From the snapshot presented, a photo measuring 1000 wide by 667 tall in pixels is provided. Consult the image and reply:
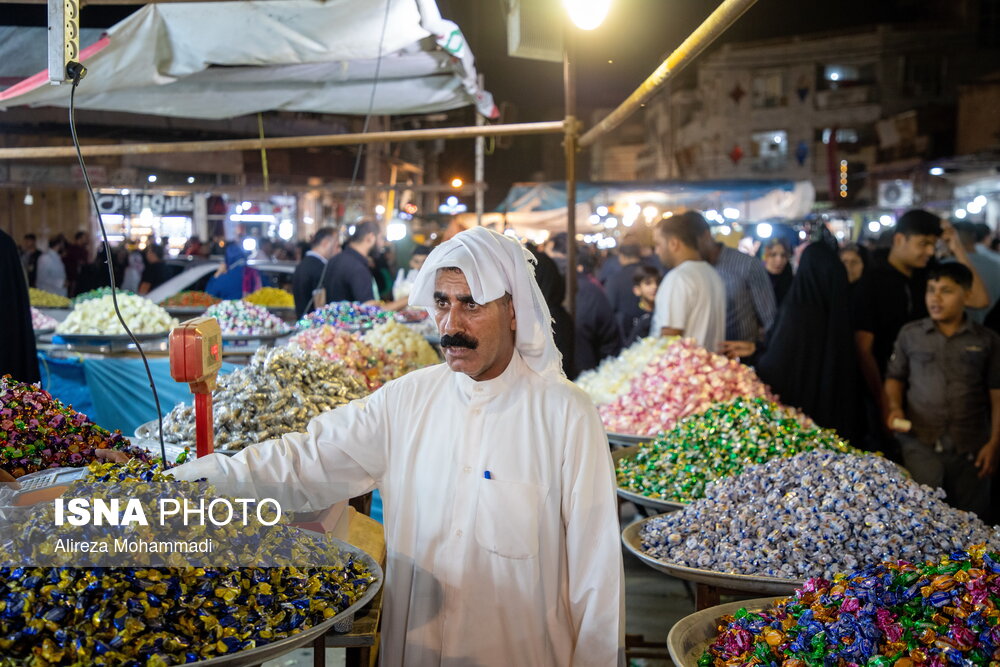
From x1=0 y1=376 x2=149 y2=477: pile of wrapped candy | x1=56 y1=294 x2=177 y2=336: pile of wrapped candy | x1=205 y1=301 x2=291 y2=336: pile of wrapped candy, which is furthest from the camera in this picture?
x1=205 y1=301 x2=291 y2=336: pile of wrapped candy

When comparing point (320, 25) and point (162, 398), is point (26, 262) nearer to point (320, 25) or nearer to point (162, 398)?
point (162, 398)

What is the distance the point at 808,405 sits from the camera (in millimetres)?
5414

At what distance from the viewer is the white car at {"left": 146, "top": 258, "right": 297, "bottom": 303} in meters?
10.4

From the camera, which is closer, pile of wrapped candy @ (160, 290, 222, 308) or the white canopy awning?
the white canopy awning

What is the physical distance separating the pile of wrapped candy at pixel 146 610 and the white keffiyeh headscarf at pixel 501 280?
81 centimetres

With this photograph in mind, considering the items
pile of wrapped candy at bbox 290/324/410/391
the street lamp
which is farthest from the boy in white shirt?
the street lamp

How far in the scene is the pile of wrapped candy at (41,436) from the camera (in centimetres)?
249

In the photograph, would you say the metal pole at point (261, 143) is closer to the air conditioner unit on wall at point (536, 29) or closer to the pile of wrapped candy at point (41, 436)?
the air conditioner unit on wall at point (536, 29)

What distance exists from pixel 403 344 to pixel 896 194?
24827 millimetres

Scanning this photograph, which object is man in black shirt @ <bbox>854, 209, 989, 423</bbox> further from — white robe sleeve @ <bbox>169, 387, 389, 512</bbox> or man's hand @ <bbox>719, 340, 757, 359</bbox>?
white robe sleeve @ <bbox>169, 387, 389, 512</bbox>

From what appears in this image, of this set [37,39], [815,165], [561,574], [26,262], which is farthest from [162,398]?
[815,165]

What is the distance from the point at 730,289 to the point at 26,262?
1226cm

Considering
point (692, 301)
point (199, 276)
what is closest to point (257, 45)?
point (692, 301)

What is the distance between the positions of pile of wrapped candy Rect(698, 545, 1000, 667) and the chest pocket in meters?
0.52
